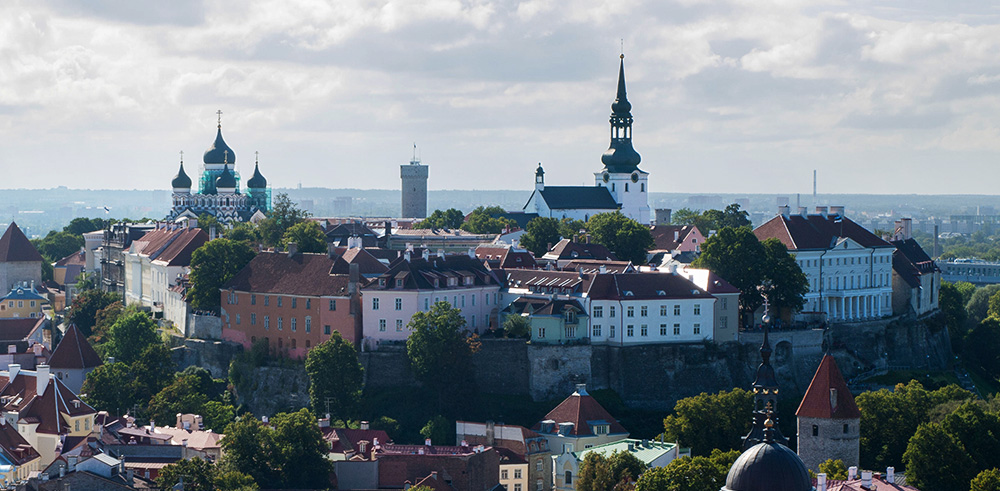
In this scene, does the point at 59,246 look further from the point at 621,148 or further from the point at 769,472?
the point at 769,472

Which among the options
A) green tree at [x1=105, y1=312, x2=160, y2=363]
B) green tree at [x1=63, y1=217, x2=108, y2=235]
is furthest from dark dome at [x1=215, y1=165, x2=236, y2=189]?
green tree at [x1=105, y1=312, x2=160, y2=363]

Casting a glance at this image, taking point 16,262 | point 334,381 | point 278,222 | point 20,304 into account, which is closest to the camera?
point 334,381

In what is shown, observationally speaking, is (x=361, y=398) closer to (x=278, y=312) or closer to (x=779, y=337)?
(x=278, y=312)

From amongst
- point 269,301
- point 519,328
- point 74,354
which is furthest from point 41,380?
point 519,328

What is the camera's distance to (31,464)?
77.1 m

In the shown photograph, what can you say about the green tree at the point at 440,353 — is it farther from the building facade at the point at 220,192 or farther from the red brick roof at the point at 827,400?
the building facade at the point at 220,192

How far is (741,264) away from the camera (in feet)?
321

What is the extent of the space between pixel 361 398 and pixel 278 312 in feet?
33.7

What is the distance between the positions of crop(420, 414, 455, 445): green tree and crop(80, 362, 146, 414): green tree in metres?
17.5

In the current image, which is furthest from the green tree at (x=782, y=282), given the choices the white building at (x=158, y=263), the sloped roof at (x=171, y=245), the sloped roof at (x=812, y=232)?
the sloped roof at (x=171, y=245)

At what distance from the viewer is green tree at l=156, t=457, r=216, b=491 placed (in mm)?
70500

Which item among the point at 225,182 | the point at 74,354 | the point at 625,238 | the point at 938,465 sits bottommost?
the point at 938,465

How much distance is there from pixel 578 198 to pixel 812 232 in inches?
1800

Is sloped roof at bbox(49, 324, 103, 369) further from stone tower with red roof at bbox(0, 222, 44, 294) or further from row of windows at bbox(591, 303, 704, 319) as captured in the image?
stone tower with red roof at bbox(0, 222, 44, 294)
